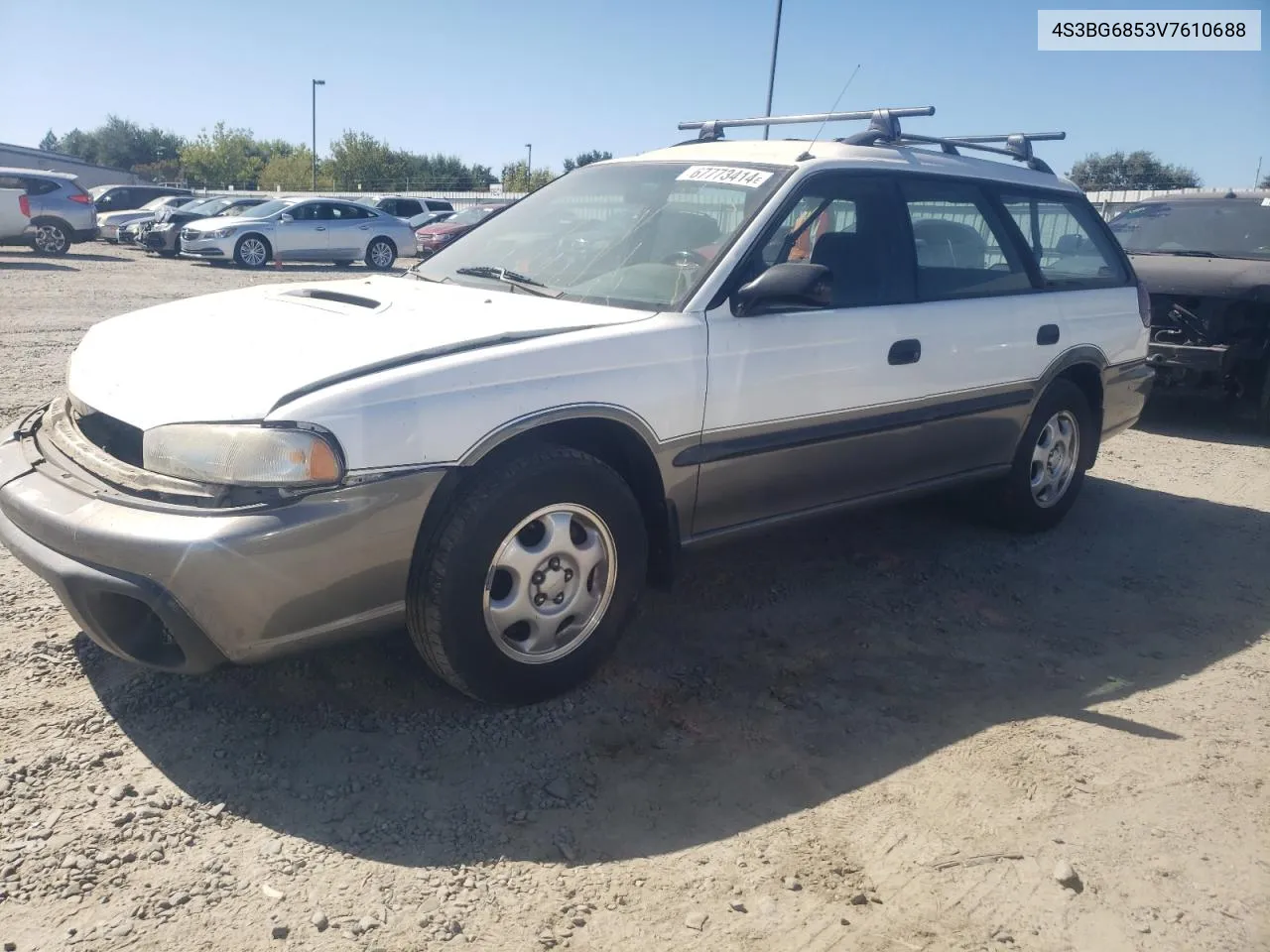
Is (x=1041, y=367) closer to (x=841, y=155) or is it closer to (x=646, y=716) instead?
(x=841, y=155)

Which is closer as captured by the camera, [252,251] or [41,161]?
[252,251]

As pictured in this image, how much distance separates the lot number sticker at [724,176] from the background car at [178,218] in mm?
18717

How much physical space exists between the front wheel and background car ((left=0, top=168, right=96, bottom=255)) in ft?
9.51

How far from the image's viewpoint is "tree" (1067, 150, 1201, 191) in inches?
845

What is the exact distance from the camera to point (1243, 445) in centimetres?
774

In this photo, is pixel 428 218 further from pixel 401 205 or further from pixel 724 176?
pixel 724 176

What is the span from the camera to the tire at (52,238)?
18797 mm

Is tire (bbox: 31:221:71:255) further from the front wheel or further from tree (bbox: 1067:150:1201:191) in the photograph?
tree (bbox: 1067:150:1201:191)

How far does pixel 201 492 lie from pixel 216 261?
20087 mm

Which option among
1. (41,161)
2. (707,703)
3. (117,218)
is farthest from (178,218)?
(41,161)

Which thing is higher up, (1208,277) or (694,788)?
(1208,277)

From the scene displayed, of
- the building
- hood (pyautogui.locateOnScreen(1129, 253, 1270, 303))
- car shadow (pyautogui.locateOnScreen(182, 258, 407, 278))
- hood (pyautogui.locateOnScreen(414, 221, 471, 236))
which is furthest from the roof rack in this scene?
the building

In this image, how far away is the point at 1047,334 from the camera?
482 cm

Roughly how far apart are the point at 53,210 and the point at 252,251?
355 cm
